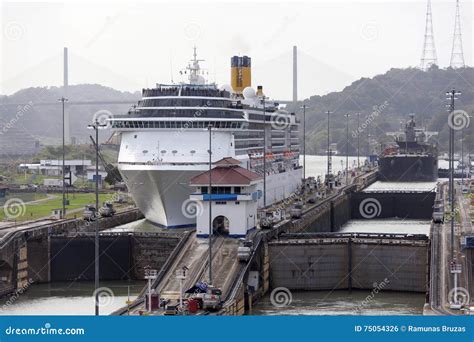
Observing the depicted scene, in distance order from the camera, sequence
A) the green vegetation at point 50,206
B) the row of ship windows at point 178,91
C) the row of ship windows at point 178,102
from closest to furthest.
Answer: the row of ship windows at point 178,102
the row of ship windows at point 178,91
the green vegetation at point 50,206

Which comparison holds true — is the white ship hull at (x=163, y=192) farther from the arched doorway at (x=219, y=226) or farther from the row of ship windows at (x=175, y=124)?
the arched doorway at (x=219, y=226)

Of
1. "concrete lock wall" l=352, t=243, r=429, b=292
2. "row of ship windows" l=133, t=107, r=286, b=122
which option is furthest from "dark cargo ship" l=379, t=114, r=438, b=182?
"concrete lock wall" l=352, t=243, r=429, b=292

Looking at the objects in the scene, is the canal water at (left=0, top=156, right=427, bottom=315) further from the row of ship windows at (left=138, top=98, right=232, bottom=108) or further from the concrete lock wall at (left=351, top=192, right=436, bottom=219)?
the concrete lock wall at (left=351, top=192, right=436, bottom=219)

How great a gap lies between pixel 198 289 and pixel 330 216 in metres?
41.6

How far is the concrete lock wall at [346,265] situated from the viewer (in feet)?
170

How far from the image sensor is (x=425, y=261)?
5144 centimetres

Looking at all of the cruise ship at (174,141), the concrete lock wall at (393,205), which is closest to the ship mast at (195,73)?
the cruise ship at (174,141)

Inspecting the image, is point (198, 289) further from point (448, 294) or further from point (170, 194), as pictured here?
point (170, 194)

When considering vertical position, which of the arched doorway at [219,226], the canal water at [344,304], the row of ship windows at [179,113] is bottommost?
the canal water at [344,304]

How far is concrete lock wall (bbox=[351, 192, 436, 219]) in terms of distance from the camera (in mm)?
97000

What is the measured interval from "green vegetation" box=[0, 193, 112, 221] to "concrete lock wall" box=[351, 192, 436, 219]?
2512 centimetres

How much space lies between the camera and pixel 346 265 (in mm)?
53031

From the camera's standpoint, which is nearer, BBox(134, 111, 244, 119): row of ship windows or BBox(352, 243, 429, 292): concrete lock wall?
BBox(352, 243, 429, 292): concrete lock wall

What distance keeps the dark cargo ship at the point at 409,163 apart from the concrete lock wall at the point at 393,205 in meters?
50.3
